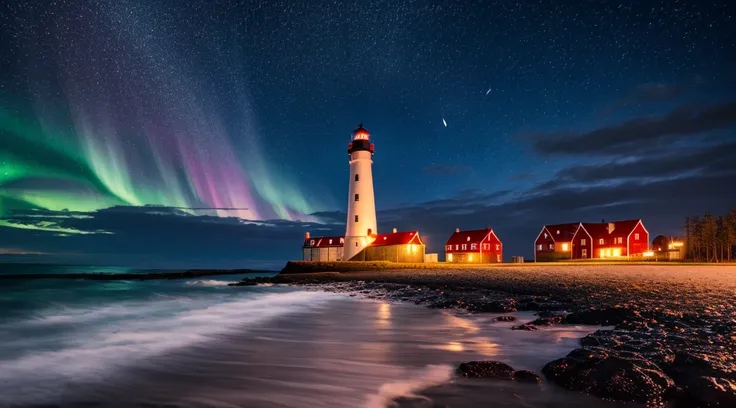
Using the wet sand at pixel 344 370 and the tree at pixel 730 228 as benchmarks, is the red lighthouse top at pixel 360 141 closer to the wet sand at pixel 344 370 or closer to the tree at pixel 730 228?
the wet sand at pixel 344 370

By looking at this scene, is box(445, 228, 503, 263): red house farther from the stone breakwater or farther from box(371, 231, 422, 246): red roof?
the stone breakwater

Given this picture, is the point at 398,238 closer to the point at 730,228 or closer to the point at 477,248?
the point at 477,248

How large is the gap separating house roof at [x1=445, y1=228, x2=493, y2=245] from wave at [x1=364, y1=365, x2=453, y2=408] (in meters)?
51.6

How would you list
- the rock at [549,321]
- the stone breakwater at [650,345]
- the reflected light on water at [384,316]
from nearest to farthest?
the stone breakwater at [650,345] < the rock at [549,321] < the reflected light on water at [384,316]

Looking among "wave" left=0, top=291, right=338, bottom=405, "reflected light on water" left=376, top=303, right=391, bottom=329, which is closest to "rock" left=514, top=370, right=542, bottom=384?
"reflected light on water" left=376, top=303, right=391, bottom=329

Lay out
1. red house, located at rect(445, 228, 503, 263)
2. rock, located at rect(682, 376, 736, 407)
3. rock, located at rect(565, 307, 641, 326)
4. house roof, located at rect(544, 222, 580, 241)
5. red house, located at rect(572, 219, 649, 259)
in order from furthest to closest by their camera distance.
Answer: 1. house roof, located at rect(544, 222, 580, 241)
2. red house, located at rect(445, 228, 503, 263)
3. red house, located at rect(572, 219, 649, 259)
4. rock, located at rect(565, 307, 641, 326)
5. rock, located at rect(682, 376, 736, 407)

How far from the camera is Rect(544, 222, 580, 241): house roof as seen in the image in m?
58.2

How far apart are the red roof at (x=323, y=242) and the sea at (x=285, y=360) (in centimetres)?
4283

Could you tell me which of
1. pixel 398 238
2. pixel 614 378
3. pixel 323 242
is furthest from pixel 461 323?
pixel 323 242

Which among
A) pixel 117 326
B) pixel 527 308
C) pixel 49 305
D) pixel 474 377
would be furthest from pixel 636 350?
pixel 49 305

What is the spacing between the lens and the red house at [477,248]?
5656 cm

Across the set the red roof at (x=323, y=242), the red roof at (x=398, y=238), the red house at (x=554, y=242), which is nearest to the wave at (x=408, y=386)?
the red roof at (x=398, y=238)

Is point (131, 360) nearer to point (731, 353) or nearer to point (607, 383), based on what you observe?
point (607, 383)

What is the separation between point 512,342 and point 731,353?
3.47 meters
